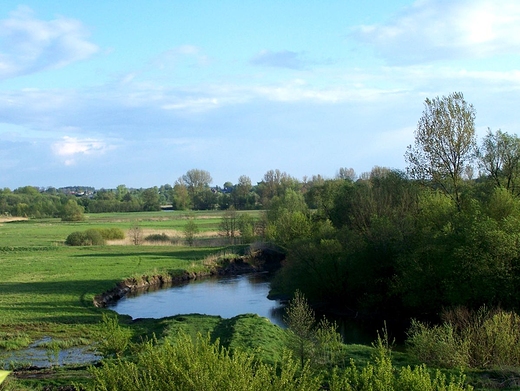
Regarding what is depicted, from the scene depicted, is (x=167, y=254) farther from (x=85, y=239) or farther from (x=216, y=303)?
(x=216, y=303)

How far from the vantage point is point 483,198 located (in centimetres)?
3684

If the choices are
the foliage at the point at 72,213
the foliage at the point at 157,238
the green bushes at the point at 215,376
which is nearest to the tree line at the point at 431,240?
the green bushes at the point at 215,376

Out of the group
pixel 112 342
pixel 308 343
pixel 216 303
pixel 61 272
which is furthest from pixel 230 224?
pixel 308 343

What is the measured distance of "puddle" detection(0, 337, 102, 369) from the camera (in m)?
22.1

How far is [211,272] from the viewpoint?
5828 cm

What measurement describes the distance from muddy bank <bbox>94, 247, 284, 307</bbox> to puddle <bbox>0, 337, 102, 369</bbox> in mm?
14287

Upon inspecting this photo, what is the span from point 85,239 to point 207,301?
42.7m

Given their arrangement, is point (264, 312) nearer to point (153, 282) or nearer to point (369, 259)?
point (369, 259)

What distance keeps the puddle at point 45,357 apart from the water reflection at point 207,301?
11.4 metres

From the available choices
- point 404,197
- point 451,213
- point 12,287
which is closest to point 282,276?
point 404,197

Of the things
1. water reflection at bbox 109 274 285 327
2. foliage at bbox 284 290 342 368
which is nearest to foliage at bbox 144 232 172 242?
water reflection at bbox 109 274 285 327

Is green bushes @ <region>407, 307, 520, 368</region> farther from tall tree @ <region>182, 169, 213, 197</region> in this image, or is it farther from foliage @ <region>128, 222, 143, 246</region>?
tall tree @ <region>182, 169, 213, 197</region>

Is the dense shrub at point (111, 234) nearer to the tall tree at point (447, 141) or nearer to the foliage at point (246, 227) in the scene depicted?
the foliage at point (246, 227)

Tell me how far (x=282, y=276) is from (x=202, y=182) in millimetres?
130620
